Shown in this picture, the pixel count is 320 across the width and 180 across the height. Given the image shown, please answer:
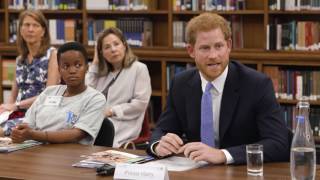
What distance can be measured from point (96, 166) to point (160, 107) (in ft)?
12.7

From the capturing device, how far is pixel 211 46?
2.83 m

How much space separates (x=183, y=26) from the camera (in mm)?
6258

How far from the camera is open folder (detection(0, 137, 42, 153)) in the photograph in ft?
10.3

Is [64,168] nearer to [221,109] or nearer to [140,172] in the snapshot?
[140,172]

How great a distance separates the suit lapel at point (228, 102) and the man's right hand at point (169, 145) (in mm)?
240


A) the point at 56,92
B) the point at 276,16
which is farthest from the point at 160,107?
the point at 56,92

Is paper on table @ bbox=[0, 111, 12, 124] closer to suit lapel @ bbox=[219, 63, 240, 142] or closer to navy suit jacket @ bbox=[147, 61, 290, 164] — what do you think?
navy suit jacket @ bbox=[147, 61, 290, 164]

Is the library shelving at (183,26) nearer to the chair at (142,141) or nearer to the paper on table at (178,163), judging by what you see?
the chair at (142,141)

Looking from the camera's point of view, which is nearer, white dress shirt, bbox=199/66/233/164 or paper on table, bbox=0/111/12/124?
white dress shirt, bbox=199/66/233/164

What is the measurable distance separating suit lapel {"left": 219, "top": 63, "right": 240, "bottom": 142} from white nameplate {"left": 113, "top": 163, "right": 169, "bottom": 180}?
0.59 m

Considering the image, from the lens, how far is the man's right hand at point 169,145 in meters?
2.79

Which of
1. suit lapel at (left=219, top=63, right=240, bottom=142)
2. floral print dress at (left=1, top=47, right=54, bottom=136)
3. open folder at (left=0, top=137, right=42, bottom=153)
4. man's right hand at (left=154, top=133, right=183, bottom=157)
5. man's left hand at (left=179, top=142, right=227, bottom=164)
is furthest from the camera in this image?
floral print dress at (left=1, top=47, right=54, bottom=136)

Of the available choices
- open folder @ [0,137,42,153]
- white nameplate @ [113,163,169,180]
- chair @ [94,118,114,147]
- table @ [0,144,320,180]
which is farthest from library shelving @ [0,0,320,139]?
white nameplate @ [113,163,169,180]

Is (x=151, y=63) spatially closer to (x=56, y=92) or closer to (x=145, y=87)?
(x=145, y=87)
